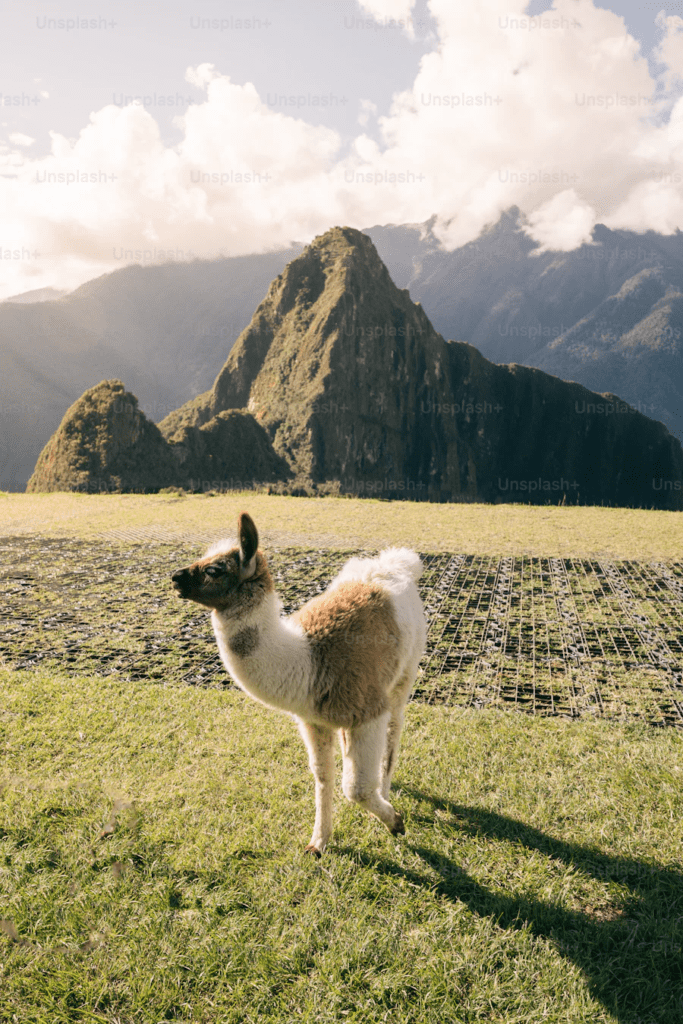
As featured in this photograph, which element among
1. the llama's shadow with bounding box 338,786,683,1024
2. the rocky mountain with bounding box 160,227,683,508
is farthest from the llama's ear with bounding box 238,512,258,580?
the rocky mountain with bounding box 160,227,683,508

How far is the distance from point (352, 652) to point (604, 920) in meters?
1.66

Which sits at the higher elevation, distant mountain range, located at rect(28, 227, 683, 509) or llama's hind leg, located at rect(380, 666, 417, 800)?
distant mountain range, located at rect(28, 227, 683, 509)

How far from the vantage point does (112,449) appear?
50.1m

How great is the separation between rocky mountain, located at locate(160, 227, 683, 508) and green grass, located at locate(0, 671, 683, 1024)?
82562 mm

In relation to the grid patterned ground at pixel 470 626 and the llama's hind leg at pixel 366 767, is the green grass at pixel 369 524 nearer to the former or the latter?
the grid patterned ground at pixel 470 626

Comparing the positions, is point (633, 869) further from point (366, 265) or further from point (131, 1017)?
point (366, 265)

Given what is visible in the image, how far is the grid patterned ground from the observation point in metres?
4.72

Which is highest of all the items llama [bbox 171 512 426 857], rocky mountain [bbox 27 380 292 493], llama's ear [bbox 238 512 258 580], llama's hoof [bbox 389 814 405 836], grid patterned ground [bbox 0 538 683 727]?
rocky mountain [bbox 27 380 292 493]

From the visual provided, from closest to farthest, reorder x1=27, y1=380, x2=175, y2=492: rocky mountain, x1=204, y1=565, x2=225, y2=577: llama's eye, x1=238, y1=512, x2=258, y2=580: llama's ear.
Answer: x1=238, y1=512, x2=258, y2=580: llama's ear, x1=204, y1=565, x2=225, y2=577: llama's eye, x1=27, y1=380, x2=175, y2=492: rocky mountain

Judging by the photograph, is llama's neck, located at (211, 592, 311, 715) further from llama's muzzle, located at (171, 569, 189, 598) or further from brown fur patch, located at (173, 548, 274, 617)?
llama's muzzle, located at (171, 569, 189, 598)

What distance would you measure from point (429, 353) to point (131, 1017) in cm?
12894

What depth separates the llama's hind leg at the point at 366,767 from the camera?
107 inches

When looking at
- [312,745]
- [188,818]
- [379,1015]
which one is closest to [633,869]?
[379,1015]

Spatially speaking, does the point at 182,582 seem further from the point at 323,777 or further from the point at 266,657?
the point at 323,777
